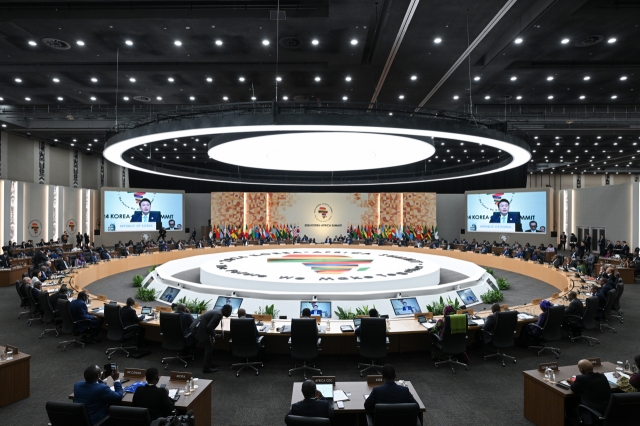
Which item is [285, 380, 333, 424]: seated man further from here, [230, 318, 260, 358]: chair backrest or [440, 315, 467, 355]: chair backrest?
[440, 315, 467, 355]: chair backrest

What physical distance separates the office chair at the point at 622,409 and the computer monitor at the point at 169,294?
1069 cm

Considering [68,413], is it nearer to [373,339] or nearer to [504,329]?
[373,339]

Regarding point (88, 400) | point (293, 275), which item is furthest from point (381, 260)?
point (88, 400)

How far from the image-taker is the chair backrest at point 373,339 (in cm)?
631

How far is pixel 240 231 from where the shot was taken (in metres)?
28.8

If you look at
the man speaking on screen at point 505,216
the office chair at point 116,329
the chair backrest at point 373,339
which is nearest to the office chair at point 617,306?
the chair backrest at point 373,339

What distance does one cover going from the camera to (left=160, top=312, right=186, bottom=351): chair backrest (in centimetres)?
661

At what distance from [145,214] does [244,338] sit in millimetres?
24309

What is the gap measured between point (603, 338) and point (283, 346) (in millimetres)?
6896

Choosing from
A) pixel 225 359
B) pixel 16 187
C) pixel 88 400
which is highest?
pixel 16 187

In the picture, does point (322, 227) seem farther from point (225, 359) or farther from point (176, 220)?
point (225, 359)

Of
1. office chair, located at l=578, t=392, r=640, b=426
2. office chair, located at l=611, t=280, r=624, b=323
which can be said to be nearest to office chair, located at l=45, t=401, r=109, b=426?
office chair, located at l=578, t=392, r=640, b=426

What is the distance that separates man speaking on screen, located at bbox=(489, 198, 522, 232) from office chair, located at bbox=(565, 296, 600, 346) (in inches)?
779

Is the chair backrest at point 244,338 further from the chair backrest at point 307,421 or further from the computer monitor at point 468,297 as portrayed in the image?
the computer monitor at point 468,297
